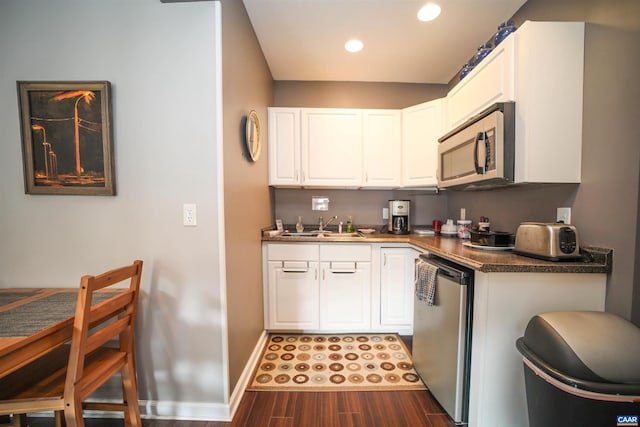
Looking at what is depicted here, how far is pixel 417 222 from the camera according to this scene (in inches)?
107

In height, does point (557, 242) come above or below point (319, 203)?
below

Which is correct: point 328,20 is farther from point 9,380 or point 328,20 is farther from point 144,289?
point 9,380

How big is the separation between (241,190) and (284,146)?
3.15ft

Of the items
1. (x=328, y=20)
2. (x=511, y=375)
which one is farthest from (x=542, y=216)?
(x=328, y=20)

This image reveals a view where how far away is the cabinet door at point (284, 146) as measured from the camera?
236 cm

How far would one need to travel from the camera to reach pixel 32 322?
3.04ft

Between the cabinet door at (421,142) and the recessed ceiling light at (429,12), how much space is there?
672 millimetres

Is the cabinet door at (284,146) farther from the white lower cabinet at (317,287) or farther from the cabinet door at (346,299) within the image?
the cabinet door at (346,299)

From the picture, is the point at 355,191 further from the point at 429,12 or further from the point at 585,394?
the point at 585,394

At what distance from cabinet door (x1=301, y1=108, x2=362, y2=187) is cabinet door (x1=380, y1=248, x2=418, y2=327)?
2.79 feet

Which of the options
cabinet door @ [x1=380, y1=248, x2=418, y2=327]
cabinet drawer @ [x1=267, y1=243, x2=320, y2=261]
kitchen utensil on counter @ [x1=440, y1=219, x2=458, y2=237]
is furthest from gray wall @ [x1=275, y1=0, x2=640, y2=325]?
cabinet drawer @ [x1=267, y1=243, x2=320, y2=261]

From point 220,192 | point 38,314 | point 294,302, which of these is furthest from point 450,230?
point 38,314

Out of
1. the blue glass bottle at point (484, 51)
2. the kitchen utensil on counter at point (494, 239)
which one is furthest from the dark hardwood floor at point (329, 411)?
the blue glass bottle at point (484, 51)

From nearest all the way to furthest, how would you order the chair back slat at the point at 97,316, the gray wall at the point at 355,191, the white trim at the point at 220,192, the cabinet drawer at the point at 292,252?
the chair back slat at the point at 97,316 → the white trim at the point at 220,192 → the cabinet drawer at the point at 292,252 → the gray wall at the point at 355,191
